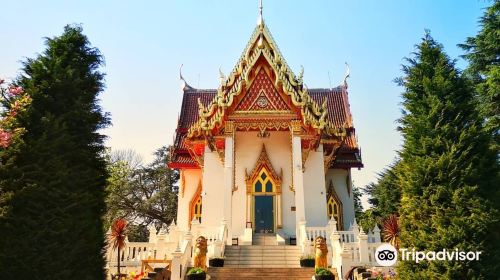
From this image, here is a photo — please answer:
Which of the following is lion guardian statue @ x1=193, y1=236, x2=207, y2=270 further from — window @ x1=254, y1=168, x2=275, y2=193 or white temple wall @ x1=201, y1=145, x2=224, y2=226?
window @ x1=254, y1=168, x2=275, y2=193

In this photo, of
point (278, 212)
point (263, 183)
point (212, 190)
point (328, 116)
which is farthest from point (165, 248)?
point (328, 116)

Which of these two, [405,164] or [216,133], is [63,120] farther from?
[216,133]

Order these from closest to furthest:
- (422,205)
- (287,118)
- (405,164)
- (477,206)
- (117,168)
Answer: (477,206) → (422,205) → (405,164) → (287,118) → (117,168)

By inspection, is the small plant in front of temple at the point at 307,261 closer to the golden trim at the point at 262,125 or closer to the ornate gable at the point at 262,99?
the golden trim at the point at 262,125

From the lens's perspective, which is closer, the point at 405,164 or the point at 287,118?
the point at 405,164

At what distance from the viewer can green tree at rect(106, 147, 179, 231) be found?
25578 millimetres

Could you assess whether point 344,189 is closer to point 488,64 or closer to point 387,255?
point 488,64

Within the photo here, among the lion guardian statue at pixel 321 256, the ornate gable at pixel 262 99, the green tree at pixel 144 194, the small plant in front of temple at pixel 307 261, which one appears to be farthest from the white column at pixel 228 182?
the green tree at pixel 144 194

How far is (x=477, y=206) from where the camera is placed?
5.61 m

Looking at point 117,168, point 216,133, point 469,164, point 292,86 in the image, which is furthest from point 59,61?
point 117,168

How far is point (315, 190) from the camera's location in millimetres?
14695

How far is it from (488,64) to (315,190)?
673 centimetres

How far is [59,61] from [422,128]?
5937 mm

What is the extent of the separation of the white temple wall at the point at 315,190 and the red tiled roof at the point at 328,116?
8.58 ft
